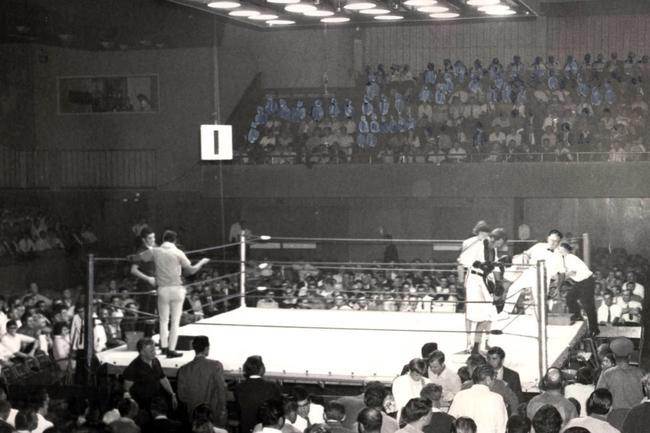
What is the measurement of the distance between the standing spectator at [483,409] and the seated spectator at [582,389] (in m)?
1.14

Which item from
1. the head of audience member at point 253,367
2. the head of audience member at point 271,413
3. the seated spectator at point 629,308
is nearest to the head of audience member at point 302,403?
the head of audience member at point 253,367

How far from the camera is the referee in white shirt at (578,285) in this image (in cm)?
1177

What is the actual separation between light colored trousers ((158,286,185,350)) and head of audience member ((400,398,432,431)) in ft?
13.9

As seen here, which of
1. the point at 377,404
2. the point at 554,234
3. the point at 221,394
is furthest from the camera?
the point at 554,234

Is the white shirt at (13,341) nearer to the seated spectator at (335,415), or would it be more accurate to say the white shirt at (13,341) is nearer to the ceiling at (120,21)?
the seated spectator at (335,415)

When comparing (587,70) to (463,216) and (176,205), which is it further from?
(176,205)

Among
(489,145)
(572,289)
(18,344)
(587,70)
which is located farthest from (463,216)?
(18,344)

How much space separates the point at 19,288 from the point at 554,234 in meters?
10.3

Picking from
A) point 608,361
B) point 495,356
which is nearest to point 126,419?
point 495,356

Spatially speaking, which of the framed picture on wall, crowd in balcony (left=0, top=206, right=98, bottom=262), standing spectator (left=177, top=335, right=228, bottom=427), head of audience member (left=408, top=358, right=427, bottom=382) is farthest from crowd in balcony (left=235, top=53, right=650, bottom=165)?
head of audience member (left=408, top=358, right=427, bottom=382)

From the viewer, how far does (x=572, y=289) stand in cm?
1241

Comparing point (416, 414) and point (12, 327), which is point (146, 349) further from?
point (12, 327)

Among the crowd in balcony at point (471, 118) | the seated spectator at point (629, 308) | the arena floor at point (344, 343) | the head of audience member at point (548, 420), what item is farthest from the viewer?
the crowd in balcony at point (471, 118)

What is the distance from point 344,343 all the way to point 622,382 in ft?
12.9
